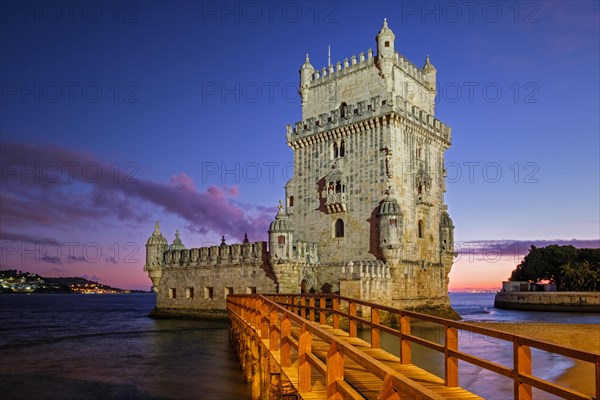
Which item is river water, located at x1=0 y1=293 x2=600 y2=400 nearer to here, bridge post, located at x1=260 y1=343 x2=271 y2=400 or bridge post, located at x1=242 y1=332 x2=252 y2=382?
bridge post, located at x1=242 y1=332 x2=252 y2=382

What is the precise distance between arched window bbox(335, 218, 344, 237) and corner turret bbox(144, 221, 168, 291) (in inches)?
700

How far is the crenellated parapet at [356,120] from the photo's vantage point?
32.3 metres

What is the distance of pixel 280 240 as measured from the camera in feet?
108

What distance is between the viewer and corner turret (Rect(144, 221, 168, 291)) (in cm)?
4450

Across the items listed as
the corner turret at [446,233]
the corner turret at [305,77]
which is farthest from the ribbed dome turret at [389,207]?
the corner turret at [305,77]

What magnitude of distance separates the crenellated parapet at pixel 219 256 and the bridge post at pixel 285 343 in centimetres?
2552

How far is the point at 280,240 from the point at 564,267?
5355 centimetres

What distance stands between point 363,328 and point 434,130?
15.2m

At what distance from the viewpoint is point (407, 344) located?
973 centimetres

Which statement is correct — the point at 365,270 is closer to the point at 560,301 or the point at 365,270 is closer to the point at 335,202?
the point at 335,202

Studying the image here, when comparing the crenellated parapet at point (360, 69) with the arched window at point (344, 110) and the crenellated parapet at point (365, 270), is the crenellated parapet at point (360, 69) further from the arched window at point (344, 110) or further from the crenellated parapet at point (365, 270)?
the crenellated parapet at point (365, 270)

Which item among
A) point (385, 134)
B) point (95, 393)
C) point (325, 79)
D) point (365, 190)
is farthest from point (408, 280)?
point (95, 393)

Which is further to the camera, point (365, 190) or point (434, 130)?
point (434, 130)

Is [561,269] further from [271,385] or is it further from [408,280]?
[271,385]
